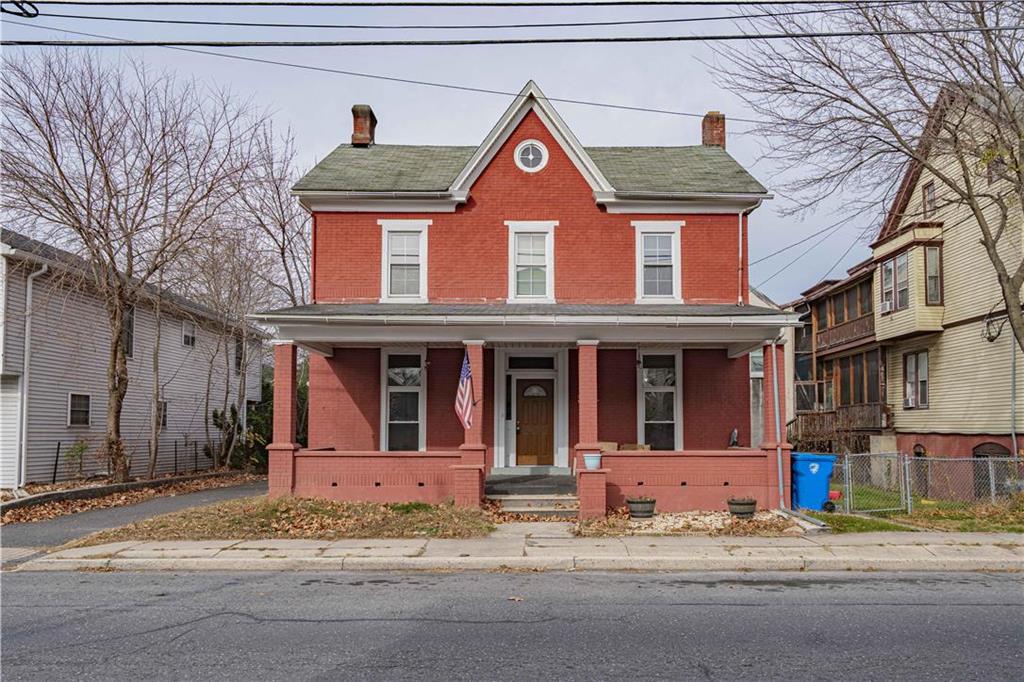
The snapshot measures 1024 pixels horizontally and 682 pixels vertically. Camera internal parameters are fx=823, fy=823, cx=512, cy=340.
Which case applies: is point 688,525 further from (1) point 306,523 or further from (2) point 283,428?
(2) point 283,428

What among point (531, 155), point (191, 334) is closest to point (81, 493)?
point (191, 334)

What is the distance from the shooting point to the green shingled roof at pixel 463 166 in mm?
18469

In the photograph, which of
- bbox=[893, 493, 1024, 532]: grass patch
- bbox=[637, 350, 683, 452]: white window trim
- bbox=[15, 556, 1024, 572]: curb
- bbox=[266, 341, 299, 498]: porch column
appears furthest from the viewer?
A: bbox=[637, 350, 683, 452]: white window trim

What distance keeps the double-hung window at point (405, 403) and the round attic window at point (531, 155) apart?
4.83 m

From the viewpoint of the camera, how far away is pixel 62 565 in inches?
448

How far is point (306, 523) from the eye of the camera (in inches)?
552

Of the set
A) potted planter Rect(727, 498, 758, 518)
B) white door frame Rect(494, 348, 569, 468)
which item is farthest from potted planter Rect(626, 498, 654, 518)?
white door frame Rect(494, 348, 569, 468)

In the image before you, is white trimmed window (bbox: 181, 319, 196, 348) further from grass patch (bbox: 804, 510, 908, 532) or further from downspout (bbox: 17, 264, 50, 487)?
grass patch (bbox: 804, 510, 908, 532)

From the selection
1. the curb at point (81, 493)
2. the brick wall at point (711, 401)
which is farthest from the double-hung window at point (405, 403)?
the curb at point (81, 493)

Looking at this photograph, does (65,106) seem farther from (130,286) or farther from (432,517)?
(432,517)

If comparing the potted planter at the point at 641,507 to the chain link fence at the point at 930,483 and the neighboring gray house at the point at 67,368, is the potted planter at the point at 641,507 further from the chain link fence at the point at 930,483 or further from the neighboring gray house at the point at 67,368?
the neighboring gray house at the point at 67,368

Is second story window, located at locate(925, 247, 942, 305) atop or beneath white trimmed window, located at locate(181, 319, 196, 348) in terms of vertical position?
atop

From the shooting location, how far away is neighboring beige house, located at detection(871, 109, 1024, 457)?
21.2 metres

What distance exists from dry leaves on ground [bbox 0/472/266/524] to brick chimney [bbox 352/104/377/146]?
10170 millimetres
